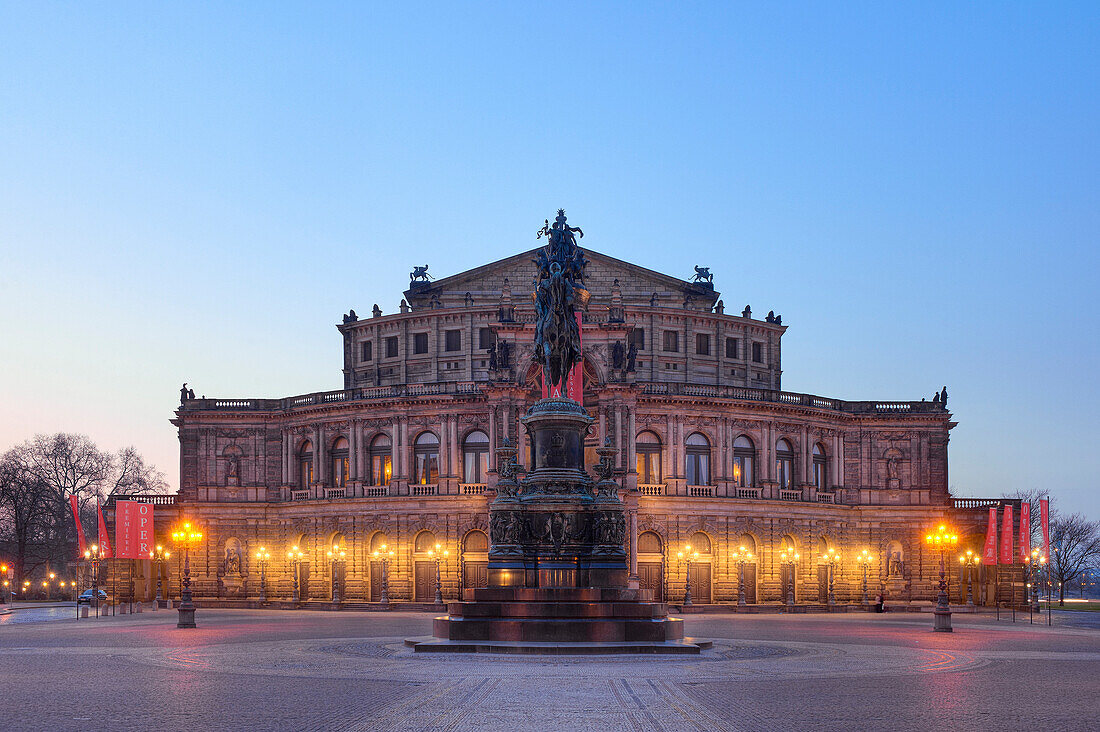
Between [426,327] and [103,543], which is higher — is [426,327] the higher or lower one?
the higher one

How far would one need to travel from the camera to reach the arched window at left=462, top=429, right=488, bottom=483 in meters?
91.1

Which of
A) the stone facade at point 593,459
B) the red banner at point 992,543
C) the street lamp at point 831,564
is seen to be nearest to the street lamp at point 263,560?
the stone facade at point 593,459

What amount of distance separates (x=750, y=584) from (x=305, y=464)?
35656 millimetres

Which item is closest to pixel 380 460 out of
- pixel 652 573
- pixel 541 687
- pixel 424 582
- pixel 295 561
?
pixel 295 561

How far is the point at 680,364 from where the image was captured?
100375 millimetres

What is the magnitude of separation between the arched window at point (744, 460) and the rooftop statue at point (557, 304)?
171ft

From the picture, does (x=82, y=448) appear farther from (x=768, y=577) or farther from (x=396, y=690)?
(x=396, y=690)

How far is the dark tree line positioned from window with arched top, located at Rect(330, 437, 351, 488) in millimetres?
36047

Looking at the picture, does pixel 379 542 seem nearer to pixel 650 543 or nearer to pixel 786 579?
pixel 650 543

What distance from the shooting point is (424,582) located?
88.5m

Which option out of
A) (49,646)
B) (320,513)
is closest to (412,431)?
(320,513)

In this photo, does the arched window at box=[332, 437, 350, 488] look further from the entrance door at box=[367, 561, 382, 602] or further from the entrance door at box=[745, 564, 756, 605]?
the entrance door at box=[745, 564, 756, 605]

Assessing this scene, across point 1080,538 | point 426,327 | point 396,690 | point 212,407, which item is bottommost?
point 1080,538

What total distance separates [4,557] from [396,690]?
118 m
